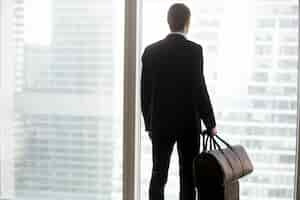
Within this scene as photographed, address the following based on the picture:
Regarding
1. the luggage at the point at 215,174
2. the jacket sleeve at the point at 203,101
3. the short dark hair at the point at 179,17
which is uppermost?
the short dark hair at the point at 179,17

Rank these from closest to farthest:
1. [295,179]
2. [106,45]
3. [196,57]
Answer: [196,57] < [295,179] < [106,45]

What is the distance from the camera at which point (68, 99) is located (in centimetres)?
297

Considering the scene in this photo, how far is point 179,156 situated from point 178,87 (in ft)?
1.18

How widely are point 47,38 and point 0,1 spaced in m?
0.40

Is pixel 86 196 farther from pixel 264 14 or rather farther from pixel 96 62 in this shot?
pixel 264 14

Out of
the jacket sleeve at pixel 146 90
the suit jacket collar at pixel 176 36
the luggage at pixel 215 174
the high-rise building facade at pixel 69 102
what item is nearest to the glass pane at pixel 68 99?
the high-rise building facade at pixel 69 102

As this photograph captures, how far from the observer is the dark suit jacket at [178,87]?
2.38 metres

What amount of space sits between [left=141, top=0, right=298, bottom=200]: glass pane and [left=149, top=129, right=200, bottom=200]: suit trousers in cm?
39

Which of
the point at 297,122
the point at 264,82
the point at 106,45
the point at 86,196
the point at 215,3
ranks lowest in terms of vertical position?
the point at 86,196

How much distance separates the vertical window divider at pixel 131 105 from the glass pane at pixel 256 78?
0.63 feet

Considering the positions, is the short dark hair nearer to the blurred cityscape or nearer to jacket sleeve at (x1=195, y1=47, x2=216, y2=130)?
jacket sleeve at (x1=195, y1=47, x2=216, y2=130)

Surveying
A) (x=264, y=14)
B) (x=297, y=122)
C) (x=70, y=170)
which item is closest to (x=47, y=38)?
(x=70, y=170)

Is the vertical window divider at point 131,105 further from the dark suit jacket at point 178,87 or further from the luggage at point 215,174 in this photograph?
the luggage at point 215,174

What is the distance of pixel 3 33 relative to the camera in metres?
3.04
